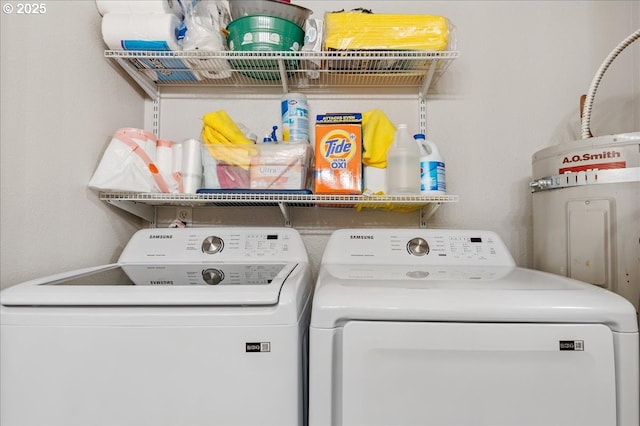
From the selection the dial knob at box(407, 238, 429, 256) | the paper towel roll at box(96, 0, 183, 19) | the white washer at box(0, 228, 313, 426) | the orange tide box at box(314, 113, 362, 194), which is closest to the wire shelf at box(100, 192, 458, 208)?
the orange tide box at box(314, 113, 362, 194)

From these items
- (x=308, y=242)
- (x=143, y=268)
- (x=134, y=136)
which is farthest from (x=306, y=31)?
(x=143, y=268)

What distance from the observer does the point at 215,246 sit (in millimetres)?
1362

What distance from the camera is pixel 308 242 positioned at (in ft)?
5.52

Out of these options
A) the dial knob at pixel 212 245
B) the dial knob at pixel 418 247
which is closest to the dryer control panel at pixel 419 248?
the dial knob at pixel 418 247

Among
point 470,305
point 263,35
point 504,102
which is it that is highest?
point 263,35

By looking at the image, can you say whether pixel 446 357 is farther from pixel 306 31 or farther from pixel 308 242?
pixel 306 31

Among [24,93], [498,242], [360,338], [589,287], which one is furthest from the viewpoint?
[498,242]

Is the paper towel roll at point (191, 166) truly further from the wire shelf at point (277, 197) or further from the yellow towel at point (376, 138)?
the yellow towel at point (376, 138)

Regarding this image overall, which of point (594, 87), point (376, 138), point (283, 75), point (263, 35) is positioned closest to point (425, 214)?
point (376, 138)

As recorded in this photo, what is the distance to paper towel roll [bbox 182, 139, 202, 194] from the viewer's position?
1.40m

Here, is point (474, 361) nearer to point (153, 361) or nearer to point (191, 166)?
point (153, 361)

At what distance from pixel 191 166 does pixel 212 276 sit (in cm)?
46

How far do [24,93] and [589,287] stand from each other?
5.35ft

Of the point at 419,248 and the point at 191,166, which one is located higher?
the point at 191,166
